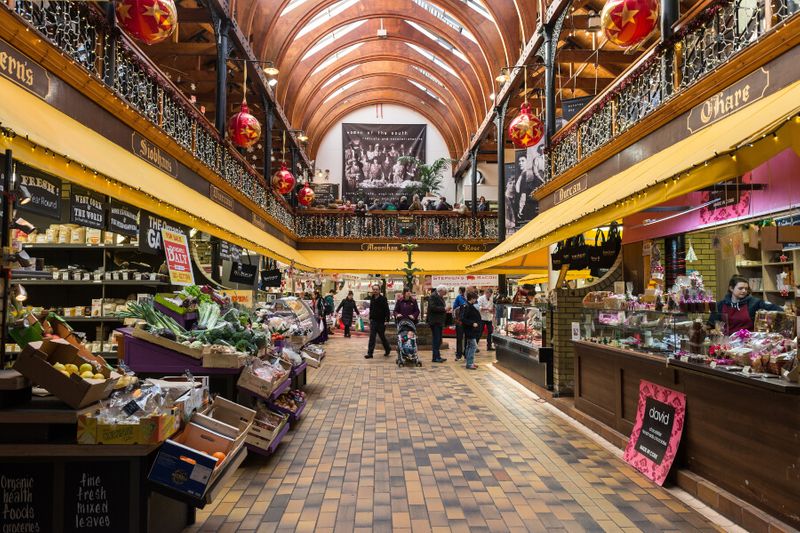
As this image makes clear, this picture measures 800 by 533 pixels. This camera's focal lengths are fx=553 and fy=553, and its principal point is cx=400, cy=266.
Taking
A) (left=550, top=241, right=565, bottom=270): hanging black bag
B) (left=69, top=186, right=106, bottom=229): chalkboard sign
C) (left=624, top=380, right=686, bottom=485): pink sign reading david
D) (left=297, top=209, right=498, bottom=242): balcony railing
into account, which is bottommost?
(left=624, top=380, right=686, bottom=485): pink sign reading david

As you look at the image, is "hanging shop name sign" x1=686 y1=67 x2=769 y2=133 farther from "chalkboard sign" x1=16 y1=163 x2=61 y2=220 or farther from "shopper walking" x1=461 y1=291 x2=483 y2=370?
"chalkboard sign" x1=16 y1=163 x2=61 y2=220

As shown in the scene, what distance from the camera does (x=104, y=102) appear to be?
6.03 m

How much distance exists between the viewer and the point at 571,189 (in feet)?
32.2

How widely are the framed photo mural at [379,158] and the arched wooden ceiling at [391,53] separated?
1226mm

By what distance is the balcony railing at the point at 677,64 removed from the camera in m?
4.81

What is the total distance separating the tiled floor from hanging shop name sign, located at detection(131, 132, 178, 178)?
3904 mm

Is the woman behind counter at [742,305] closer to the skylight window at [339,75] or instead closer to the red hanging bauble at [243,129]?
the red hanging bauble at [243,129]

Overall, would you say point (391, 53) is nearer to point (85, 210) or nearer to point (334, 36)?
point (334, 36)

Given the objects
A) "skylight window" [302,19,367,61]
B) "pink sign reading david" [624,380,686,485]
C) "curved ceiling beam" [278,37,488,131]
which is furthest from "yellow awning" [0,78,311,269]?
"curved ceiling beam" [278,37,488,131]

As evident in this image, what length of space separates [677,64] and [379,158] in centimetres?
2185

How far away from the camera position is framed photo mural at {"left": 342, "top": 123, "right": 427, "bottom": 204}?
1064 inches

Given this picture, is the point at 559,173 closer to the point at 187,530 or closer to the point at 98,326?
the point at 98,326

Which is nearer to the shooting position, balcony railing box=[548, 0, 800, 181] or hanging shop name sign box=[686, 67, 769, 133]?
hanging shop name sign box=[686, 67, 769, 133]

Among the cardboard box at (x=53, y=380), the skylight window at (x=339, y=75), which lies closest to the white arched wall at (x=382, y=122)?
the skylight window at (x=339, y=75)
